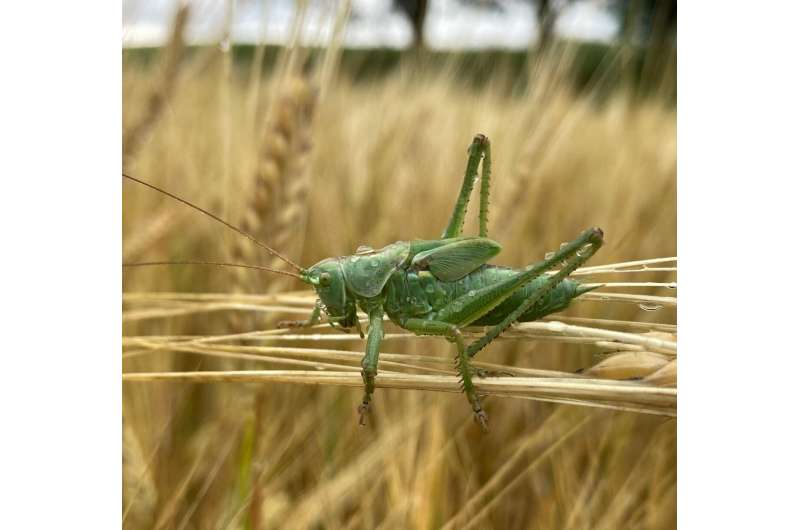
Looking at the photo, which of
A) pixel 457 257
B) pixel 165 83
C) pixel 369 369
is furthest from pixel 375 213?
pixel 369 369

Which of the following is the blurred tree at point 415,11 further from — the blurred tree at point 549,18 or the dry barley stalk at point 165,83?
the dry barley stalk at point 165,83

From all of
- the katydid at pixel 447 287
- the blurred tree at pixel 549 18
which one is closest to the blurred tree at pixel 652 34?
the blurred tree at pixel 549 18

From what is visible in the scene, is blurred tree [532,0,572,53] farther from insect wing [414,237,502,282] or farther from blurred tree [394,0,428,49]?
insect wing [414,237,502,282]

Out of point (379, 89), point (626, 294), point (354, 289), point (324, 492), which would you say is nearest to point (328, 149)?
point (379, 89)

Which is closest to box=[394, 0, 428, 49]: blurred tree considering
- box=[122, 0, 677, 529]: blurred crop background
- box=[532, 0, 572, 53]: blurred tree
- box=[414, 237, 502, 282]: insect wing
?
box=[122, 0, 677, 529]: blurred crop background
